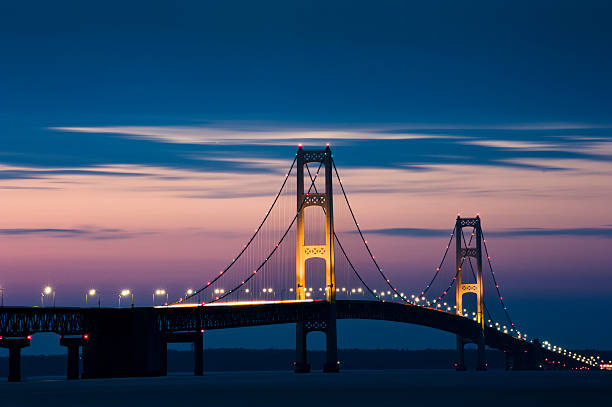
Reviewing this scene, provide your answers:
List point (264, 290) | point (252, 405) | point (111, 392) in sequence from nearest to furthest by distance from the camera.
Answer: point (252, 405) → point (111, 392) → point (264, 290)

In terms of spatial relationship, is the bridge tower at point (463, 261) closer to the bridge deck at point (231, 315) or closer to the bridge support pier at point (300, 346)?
the bridge deck at point (231, 315)

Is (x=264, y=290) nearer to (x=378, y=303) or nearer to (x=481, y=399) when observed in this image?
(x=378, y=303)

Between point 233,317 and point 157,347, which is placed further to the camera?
point 233,317

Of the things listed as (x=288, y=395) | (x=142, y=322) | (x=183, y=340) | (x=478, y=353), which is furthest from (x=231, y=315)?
(x=478, y=353)

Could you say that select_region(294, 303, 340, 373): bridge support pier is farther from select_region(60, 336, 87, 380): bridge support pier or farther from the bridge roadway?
select_region(60, 336, 87, 380): bridge support pier

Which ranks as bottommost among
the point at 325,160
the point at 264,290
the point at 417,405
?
the point at 417,405

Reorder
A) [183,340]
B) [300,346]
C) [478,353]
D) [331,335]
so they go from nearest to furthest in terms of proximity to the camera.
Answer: [183,340] → [331,335] → [300,346] → [478,353]

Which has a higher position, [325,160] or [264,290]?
[325,160]

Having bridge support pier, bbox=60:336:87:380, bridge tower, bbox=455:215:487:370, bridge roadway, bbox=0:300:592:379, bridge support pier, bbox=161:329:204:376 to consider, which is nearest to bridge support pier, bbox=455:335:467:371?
bridge tower, bbox=455:215:487:370

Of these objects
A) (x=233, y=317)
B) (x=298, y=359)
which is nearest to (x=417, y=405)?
(x=233, y=317)

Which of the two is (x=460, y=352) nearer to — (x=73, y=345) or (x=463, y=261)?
(x=463, y=261)
